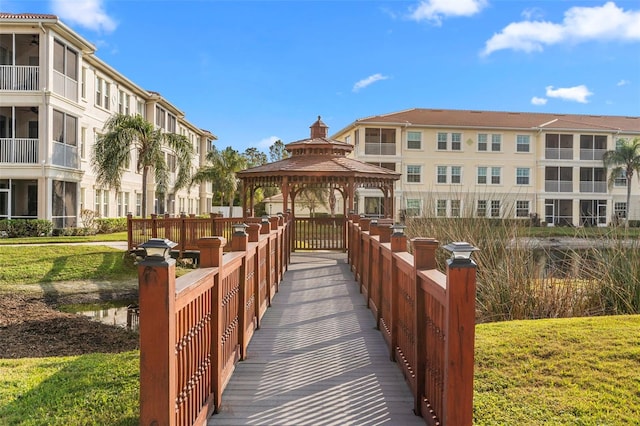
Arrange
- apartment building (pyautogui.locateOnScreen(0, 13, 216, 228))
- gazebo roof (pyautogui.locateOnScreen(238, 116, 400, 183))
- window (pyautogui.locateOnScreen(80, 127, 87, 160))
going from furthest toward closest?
window (pyautogui.locateOnScreen(80, 127, 87, 160)) < apartment building (pyautogui.locateOnScreen(0, 13, 216, 228)) < gazebo roof (pyautogui.locateOnScreen(238, 116, 400, 183))

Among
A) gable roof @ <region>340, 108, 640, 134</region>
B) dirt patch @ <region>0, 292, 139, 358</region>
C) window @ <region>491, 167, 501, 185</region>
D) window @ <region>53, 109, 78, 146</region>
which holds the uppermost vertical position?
gable roof @ <region>340, 108, 640, 134</region>

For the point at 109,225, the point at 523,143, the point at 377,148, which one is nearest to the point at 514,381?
the point at 109,225

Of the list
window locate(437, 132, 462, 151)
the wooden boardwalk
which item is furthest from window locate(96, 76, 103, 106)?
window locate(437, 132, 462, 151)

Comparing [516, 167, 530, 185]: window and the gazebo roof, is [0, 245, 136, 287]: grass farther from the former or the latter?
[516, 167, 530, 185]: window

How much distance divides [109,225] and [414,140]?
72.1 feet

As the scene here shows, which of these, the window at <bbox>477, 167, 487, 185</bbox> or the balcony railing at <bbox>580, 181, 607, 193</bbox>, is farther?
the balcony railing at <bbox>580, 181, 607, 193</bbox>

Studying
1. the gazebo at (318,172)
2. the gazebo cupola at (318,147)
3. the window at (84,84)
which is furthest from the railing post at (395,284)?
the window at (84,84)

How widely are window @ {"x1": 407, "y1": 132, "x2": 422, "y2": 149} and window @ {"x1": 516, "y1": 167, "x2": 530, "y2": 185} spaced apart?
26.2 ft

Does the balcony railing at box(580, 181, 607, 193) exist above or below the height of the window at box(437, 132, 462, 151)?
below

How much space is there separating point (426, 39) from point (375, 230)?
45.5ft

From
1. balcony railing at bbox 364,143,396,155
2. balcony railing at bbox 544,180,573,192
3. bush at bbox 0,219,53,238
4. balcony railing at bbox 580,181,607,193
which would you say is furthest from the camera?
balcony railing at bbox 580,181,607,193

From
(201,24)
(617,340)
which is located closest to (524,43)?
(201,24)

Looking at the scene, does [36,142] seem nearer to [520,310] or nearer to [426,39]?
[426,39]

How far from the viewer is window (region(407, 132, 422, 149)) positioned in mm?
36656
